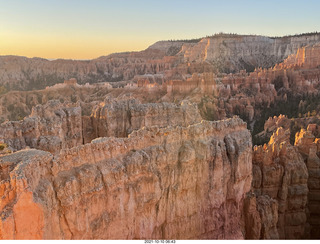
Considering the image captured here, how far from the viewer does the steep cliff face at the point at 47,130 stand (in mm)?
12070

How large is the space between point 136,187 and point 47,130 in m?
6.72

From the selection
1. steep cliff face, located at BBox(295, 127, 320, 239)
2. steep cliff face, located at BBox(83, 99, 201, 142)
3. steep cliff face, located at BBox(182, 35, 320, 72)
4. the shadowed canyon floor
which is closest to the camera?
the shadowed canyon floor

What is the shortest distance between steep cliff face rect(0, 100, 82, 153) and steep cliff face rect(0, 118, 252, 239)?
4.54 metres

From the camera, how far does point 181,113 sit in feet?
62.8

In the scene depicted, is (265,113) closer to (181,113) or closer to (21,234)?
(181,113)

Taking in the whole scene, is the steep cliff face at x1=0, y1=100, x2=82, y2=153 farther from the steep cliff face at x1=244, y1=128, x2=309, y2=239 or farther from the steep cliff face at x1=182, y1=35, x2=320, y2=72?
the steep cliff face at x1=182, y1=35, x2=320, y2=72

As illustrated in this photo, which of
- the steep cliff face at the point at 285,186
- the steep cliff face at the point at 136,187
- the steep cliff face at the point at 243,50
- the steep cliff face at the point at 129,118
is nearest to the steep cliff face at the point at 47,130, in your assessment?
the steep cliff face at the point at 129,118

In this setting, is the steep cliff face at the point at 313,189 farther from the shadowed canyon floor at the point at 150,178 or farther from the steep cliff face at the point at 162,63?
the steep cliff face at the point at 162,63

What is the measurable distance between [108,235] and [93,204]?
0.86 meters

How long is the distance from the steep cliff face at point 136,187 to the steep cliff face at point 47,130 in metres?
4.54

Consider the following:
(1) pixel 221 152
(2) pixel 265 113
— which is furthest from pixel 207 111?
(1) pixel 221 152

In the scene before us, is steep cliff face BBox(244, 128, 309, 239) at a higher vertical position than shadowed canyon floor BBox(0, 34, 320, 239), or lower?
lower

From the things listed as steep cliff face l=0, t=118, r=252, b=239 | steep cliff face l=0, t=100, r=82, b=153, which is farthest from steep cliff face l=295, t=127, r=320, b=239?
steep cliff face l=0, t=100, r=82, b=153

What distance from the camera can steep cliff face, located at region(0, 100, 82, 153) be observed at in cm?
1207
